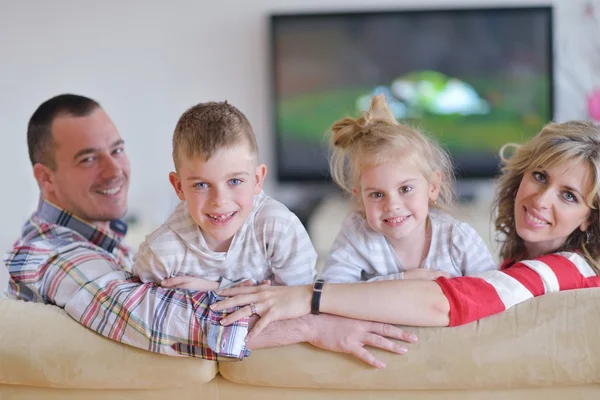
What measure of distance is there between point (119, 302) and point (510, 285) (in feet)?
2.58

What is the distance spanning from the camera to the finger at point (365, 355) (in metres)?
1.32

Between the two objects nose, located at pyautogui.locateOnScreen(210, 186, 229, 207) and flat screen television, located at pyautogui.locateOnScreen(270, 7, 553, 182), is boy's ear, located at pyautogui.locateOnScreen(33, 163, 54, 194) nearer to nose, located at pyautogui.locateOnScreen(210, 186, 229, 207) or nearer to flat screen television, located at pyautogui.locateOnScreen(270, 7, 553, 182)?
nose, located at pyautogui.locateOnScreen(210, 186, 229, 207)

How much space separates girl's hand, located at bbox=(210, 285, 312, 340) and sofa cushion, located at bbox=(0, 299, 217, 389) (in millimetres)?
118

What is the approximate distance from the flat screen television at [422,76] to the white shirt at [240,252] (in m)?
3.02

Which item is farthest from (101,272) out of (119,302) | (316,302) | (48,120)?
(48,120)

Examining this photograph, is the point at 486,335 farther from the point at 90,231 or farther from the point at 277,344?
the point at 90,231

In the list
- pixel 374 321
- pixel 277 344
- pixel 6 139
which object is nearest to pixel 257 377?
pixel 277 344

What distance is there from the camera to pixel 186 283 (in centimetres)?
155

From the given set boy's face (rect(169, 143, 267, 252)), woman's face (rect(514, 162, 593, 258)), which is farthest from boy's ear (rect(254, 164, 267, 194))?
woman's face (rect(514, 162, 593, 258))

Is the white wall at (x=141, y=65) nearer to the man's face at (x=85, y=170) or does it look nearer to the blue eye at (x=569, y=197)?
the man's face at (x=85, y=170)

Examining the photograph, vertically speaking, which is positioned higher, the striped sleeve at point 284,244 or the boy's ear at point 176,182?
the boy's ear at point 176,182

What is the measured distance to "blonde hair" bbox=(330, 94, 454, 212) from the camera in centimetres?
159

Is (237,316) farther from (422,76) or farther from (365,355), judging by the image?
(422,76)

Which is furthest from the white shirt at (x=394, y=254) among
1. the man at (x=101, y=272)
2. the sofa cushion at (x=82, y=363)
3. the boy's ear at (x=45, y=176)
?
the boy's ear at (x=45, y=176)
